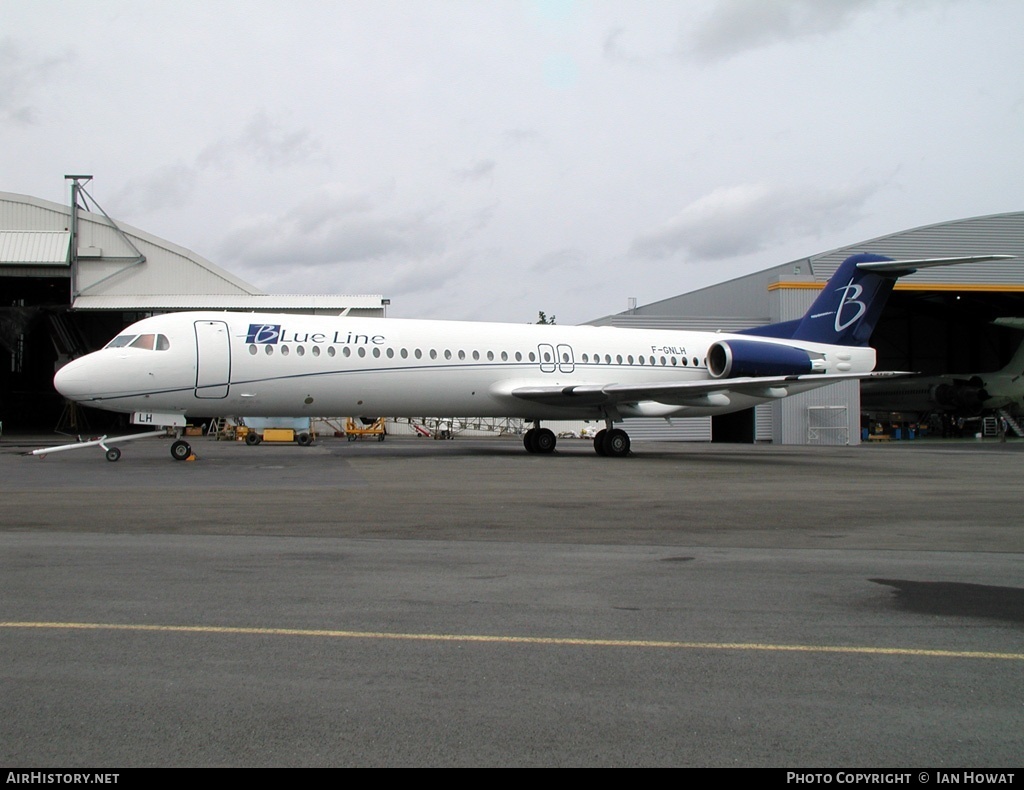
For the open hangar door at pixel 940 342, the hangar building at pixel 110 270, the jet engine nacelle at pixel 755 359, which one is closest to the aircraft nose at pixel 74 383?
the jet engine nacelle at pixel 755 359

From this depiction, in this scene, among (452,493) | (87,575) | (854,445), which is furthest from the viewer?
(854,445)

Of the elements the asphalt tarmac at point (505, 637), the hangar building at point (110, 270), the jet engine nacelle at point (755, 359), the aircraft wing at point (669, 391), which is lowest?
the asphalt tarmac at point (505, 637)

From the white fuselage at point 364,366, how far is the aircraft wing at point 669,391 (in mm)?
428

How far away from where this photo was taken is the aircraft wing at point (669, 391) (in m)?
22.8

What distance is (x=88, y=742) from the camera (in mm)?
3707

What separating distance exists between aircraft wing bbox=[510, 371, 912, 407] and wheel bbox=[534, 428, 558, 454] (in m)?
1.86

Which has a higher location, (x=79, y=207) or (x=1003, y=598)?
(x=79, y=207)

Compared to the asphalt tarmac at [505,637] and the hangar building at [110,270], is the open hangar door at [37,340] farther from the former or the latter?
the asphalt tarmac at [505,637]

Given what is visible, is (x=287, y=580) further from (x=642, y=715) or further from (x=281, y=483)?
(x=281, y=483)

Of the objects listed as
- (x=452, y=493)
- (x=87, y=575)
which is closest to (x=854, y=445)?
(x=452, y=493)

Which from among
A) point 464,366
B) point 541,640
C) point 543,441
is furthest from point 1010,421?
point 541,640

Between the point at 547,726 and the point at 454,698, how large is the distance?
55 centimetres

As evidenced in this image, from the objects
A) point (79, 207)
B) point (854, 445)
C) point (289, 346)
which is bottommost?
point (854, 445)

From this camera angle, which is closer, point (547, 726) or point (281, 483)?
point (547, 726)
